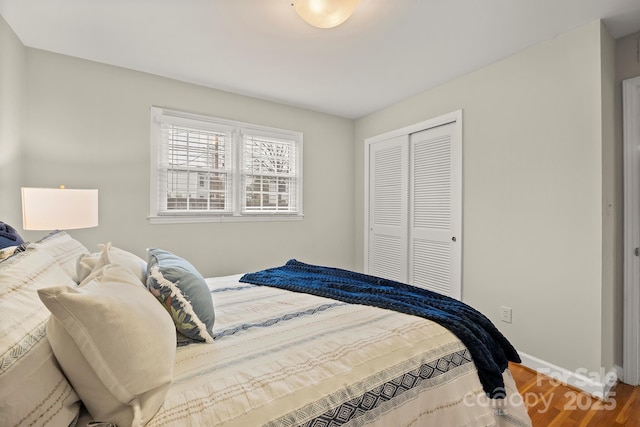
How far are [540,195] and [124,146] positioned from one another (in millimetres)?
3689

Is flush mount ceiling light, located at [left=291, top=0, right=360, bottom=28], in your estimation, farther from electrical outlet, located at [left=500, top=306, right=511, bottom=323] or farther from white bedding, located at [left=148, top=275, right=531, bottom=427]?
electrical outlet, located at [left=500, top=306, right=511, bottom=323]

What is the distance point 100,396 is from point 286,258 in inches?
123

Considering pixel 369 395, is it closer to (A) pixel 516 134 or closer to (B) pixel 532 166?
(B) pixel 532 166

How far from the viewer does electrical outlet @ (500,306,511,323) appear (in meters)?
2.66

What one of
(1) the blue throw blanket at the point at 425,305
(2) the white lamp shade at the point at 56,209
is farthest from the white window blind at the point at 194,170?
(1) the blue throw blanket at the point at 425,305

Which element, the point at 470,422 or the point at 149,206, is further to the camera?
the point at 149,206

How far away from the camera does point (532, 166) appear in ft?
8.26

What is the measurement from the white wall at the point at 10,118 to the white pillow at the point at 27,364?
1.93 meters

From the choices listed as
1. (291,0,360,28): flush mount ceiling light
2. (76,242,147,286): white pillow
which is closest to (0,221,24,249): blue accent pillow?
(76,242,147,286): white pillow

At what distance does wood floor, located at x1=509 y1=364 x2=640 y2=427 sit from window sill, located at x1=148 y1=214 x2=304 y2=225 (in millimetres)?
2758

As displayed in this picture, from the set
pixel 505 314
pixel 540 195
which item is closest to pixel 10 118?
pixel 540 195

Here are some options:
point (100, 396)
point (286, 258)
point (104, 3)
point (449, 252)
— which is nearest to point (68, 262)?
point (100, 396)

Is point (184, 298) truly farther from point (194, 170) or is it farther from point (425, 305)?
point (194, 170)

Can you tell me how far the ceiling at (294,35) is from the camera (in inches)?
80.5
